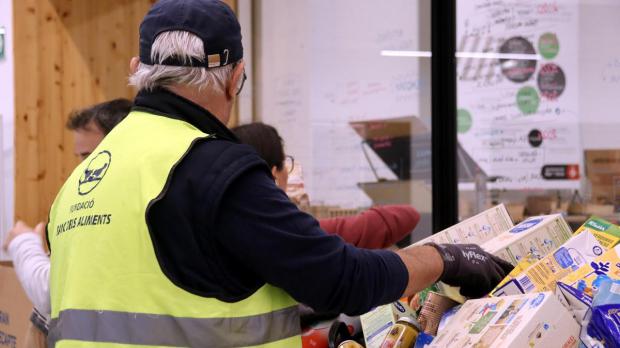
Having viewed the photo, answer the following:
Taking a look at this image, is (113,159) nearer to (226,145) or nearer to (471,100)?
(226,145)

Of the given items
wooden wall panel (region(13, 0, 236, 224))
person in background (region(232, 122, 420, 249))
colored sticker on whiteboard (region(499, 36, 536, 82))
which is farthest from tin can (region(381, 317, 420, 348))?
wooden wall panel (region(13, 0, 236, 224))

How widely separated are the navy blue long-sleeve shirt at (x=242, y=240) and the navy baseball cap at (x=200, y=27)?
0.18m

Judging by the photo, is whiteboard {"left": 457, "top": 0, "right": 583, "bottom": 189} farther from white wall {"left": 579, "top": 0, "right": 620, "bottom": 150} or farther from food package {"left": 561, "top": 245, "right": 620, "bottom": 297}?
food package {"left": 561, "top": 245, "right": 620, "bottom": 297}

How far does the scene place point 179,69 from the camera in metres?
1.43

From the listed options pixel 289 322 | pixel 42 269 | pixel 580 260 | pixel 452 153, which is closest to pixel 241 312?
pixel 289 322

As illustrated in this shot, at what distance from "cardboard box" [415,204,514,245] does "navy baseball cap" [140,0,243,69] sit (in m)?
0.71

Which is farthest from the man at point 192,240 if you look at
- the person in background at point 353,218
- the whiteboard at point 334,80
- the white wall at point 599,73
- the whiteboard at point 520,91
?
the whiteboard at point 334,80

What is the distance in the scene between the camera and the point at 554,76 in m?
3.58

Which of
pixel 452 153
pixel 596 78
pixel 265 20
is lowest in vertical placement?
pixel 452 153

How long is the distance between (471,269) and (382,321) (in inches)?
14.2

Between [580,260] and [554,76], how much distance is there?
2.14 meters

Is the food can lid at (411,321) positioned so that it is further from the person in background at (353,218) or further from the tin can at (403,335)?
the person in background at (353,218)

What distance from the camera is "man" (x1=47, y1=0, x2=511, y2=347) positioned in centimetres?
129

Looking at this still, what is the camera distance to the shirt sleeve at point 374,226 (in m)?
2.68
